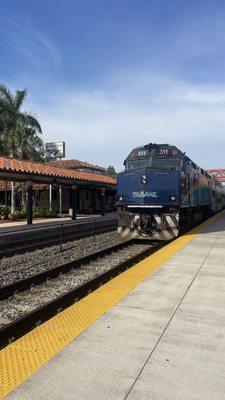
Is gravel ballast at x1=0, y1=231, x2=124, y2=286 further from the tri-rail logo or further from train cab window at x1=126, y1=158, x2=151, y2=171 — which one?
train cab window at x1=126, y1=158, x2=151, y2=171

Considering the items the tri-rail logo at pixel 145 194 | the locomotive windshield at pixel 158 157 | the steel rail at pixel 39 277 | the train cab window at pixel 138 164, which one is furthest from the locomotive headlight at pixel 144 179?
the steel rail at pixel 39 277

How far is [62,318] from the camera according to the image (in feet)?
16.7

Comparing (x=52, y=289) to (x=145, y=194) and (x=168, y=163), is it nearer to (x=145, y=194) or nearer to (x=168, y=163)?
(x=145, y=194)

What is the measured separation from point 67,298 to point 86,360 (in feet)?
9.12

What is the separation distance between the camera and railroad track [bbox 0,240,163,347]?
17.1 ft

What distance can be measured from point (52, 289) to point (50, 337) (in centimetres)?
343

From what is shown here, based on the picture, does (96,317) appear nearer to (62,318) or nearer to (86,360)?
(62,318)

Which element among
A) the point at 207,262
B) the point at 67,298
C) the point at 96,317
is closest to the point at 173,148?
the point at 207,262

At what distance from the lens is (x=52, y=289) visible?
25.7ft

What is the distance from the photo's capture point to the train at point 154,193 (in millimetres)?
13680

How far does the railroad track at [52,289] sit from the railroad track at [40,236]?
335 centimetres

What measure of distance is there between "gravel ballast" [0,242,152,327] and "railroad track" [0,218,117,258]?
365 cm

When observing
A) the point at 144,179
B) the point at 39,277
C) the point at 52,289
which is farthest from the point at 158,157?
the point at 52,289

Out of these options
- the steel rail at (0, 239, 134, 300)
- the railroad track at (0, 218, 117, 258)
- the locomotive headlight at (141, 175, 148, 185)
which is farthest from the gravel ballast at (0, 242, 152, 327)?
the railroad track at (0, 218, 117, 258)
